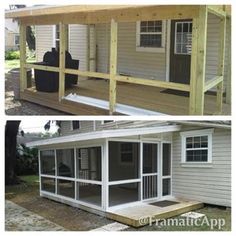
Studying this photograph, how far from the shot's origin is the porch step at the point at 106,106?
595cm

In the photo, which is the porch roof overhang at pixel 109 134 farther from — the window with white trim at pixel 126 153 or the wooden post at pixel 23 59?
the window with white trim at pixel 126 153

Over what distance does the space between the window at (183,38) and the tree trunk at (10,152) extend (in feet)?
14.7

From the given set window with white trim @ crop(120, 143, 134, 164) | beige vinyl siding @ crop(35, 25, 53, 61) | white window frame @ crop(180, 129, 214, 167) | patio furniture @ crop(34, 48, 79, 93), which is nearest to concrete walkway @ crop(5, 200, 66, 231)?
patio furniture @ crop(34, 48, 79, 93)

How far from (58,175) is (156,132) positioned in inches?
123

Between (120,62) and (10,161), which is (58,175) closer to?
(10,161)

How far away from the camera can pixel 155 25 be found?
8.78m

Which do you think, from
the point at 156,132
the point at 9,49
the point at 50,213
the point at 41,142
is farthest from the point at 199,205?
the point at 9,49

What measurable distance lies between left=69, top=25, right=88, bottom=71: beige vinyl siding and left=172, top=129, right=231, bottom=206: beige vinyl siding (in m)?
4.85

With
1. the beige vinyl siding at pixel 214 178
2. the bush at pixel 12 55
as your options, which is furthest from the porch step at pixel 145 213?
the bush at pixel 12 55

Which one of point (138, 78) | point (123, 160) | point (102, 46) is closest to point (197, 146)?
point (123, 160)

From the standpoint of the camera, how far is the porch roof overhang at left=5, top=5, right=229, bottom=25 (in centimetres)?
476

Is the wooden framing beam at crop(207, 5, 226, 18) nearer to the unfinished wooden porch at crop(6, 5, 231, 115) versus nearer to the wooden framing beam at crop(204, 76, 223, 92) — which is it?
the unfinished wooden porch at crop(6, 5, 231, 115)

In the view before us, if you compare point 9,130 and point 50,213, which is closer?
point 50,213

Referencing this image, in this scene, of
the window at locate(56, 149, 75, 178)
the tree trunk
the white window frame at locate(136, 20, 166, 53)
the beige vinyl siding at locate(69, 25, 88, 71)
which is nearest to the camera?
the white window frame at locate(136, 20, 166, 53)
